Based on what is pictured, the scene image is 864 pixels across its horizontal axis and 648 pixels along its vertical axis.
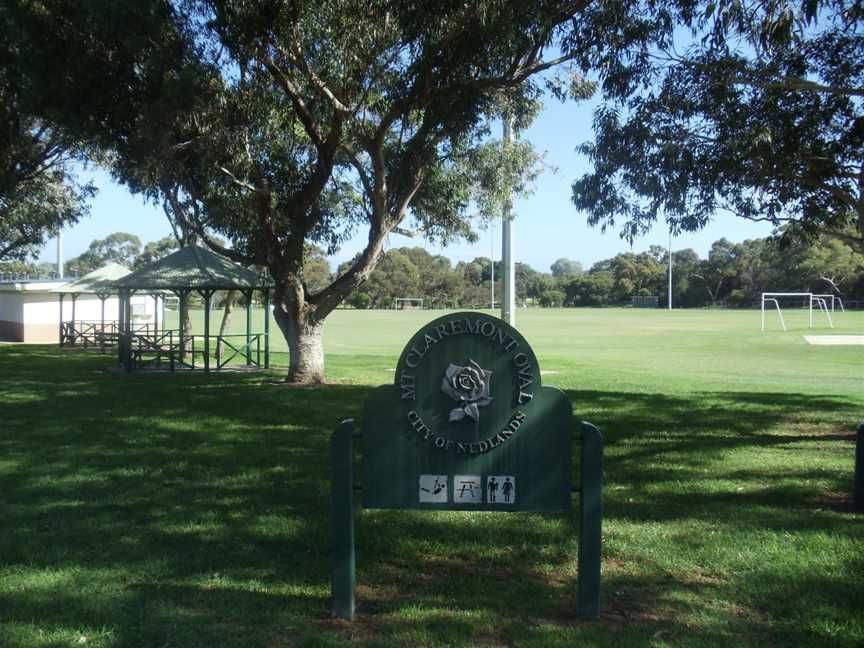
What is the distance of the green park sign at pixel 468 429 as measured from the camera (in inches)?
195

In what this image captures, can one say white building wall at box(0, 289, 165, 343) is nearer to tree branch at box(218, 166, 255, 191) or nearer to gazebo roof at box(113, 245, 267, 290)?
gazebo roof at box(113, 245, 267, 290)

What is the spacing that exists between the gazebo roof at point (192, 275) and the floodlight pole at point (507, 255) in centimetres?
609

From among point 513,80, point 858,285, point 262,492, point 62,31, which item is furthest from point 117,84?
point 858,285

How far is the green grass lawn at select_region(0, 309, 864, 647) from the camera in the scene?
4664 mm

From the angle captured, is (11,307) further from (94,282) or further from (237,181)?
(237,181)

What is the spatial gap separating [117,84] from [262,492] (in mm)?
9535

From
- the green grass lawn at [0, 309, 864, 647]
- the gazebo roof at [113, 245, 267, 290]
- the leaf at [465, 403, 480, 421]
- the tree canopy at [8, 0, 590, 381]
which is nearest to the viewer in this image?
the green grass lawn at [0, 309, 864, 647]

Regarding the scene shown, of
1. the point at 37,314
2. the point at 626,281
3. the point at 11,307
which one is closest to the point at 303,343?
the point at 37,314

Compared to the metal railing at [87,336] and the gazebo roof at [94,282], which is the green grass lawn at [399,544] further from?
the metal railing at [87,336]

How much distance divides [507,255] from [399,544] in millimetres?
15331

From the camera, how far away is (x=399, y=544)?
20.6 ft

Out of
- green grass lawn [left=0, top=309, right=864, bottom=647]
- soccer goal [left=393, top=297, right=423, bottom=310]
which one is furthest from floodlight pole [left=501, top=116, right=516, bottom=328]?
soccer goal [left=393, top=297, right=423, bottom=310]

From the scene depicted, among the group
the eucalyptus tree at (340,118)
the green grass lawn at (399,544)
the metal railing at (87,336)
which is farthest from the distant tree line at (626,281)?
the green grass lawn at (399,544)

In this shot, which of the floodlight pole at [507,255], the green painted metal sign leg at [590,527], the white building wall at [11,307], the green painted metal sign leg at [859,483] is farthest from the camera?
the white building wall at [11,307]
